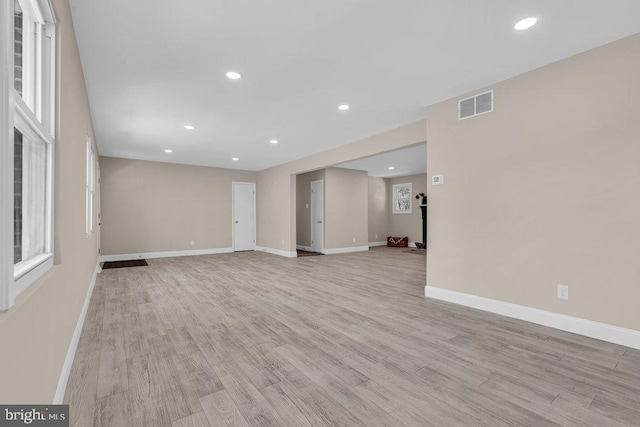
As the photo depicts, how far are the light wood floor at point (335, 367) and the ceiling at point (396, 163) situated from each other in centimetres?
387

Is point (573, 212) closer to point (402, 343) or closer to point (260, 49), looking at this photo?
point (402, 343)

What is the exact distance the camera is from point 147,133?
5.14 meters

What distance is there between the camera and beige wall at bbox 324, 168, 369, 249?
8430mm

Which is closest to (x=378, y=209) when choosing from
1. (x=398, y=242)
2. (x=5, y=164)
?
(x=398, y=242)

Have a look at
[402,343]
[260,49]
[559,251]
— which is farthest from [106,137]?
[559,251]

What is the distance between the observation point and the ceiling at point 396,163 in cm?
659

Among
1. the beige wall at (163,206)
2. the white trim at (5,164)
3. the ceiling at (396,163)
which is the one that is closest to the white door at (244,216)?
the beige wall at (163,206)

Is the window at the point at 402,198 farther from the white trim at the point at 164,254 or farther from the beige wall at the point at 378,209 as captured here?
the white trim at the point at 164,254

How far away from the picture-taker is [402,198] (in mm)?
10742

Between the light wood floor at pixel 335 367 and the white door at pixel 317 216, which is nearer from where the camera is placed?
the light wood floor at pixel 335 367

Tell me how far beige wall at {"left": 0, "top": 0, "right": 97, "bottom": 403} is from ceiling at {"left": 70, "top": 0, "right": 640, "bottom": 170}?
0.47 m

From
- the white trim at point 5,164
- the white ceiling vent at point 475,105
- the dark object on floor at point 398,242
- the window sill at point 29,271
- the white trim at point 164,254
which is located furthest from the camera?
the dark object on floor at point 398,242

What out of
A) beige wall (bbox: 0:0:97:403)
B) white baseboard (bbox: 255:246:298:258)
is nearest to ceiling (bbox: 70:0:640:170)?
beige wall (bbox: 0:0:97:403)

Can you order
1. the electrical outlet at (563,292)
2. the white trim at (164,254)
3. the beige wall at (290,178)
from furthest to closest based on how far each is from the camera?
1. the white trim at (164,254)
2. the beige wall at (290,178)
3. the electrical outlet at (563,292)
